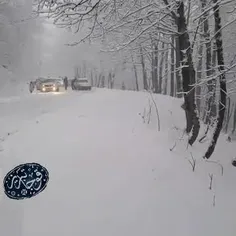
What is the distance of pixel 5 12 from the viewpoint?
44406 millimetres

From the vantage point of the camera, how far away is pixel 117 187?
7531mm

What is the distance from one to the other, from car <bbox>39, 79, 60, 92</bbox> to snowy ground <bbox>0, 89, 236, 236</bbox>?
2610 centimetres

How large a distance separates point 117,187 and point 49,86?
3242 centimetres

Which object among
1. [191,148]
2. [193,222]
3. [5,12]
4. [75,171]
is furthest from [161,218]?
[5,12]

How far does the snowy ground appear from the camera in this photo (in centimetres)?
626

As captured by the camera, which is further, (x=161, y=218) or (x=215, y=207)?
(x=215, y=207)

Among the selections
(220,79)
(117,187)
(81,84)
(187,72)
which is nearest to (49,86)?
(81,84)

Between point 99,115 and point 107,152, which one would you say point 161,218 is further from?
point 99,115

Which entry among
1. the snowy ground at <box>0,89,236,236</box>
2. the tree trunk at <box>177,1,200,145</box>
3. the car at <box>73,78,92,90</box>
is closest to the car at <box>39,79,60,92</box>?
the car at <box>73,78,92,90</box>

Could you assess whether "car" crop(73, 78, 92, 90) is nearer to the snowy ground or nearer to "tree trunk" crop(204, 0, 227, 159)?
the snowy ground

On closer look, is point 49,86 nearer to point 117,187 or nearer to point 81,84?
point 81,84

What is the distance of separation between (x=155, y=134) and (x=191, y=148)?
121 cm

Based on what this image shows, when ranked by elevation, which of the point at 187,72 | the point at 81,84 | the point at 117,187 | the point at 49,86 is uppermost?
the point at 81,84

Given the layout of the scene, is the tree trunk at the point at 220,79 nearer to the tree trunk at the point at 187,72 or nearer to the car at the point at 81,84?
the tree trunk at the point at 187,72
